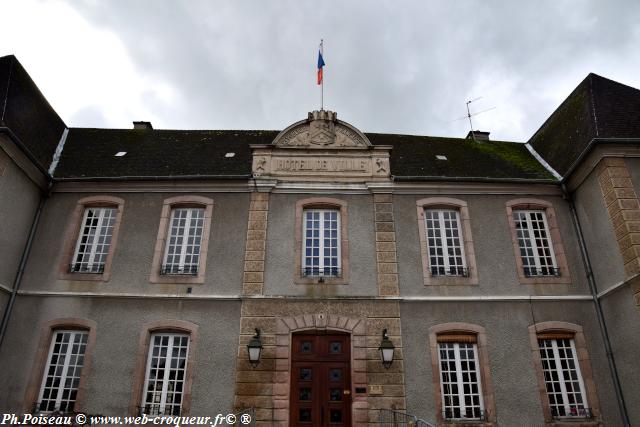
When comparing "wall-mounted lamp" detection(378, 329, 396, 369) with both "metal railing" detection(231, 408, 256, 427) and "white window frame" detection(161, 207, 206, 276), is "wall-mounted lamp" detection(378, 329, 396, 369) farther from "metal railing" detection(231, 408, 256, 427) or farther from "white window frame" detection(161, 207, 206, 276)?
"white window frame" detection(161, 207, 206, 276)

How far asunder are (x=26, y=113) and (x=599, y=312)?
1424cm

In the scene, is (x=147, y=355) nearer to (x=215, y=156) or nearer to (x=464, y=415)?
(x=215, y=156)

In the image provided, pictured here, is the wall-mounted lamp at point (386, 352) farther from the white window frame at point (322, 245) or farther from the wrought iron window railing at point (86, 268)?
the wrought iron window railing at point (86, 268)

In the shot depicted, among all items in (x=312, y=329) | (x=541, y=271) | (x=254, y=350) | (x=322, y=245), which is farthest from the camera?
(x=322, y=245)

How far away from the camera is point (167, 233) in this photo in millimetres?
10961

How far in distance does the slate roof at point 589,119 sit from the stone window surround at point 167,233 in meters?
8.91

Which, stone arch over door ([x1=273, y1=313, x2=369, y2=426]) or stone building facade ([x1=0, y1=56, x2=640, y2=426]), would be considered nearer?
stone arch over door ([x1=273, y1=313, x2=369, y2=426])

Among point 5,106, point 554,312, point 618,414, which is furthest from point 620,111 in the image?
point 5,106

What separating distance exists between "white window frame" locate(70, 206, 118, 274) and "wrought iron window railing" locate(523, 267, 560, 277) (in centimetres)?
967

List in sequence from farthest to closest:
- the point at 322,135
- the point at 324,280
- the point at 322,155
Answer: the point at 322,135 < the point at 322,155 < the point at 324,280

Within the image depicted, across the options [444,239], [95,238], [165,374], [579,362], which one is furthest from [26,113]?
[579,362]

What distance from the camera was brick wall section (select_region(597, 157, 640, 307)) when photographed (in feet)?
29.9

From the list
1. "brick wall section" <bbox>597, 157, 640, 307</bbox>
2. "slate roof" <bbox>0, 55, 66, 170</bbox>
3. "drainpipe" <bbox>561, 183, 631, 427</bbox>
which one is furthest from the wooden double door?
"slate roof" <bbox>0, 55, 66, 170</bbox>

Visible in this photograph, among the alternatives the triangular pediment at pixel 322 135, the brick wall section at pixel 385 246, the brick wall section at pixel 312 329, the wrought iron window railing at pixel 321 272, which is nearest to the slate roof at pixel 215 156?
the brick wall section at pixel 385 246
